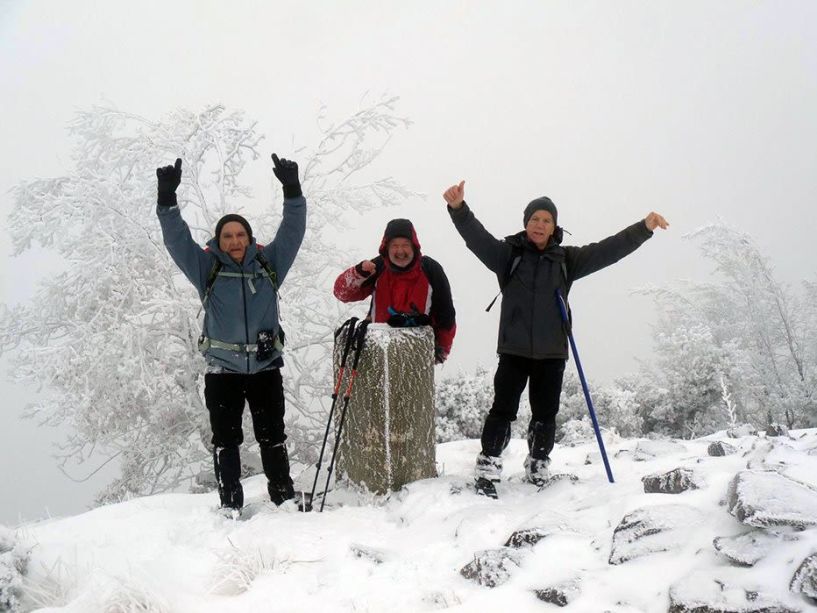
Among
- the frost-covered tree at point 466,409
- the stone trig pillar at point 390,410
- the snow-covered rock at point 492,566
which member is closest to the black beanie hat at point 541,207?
the stone trig pillar at point 390,410

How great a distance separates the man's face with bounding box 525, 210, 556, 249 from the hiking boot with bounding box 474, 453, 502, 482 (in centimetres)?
161


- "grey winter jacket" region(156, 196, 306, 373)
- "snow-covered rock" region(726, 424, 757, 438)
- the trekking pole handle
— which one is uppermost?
"grey winter jacket" region(156, 196, 306, 373)

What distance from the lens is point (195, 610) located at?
2.29 meters

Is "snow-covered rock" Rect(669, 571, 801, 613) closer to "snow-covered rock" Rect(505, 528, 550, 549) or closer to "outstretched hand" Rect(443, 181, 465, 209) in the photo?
"snow-covered rock" Rect(505, 528, 550, 549)

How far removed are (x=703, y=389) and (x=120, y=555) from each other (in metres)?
11.9

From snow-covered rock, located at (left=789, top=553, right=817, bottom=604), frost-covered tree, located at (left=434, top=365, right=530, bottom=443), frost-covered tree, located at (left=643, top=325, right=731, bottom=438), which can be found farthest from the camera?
frost-covered tree, located at (left=434, top=365, right=530, bottom=443)

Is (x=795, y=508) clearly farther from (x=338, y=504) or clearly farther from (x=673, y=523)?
(x=338, y=504)

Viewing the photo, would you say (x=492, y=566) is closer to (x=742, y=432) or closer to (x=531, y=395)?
(x=531, y=395)

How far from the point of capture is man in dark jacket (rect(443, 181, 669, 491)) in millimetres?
4051

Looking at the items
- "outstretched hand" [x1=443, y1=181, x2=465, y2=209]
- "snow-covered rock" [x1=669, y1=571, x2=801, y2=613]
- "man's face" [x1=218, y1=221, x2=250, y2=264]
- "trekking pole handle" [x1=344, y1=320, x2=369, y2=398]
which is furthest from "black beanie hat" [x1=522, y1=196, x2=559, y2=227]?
"snow-covered rock" [x1=669, y1=571, x2=801, y2=613]

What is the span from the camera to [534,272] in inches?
163

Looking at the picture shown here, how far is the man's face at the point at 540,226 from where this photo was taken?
13.4 ft

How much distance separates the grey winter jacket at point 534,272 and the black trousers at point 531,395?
125 mm

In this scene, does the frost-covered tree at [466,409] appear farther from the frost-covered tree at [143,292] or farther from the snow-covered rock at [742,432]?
the snow-covered rock at [742,432]
